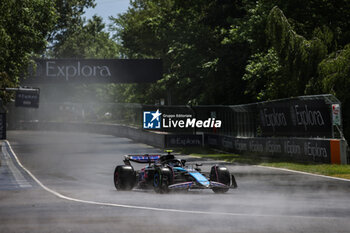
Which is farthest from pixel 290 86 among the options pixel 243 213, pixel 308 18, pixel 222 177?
pixel 243 213

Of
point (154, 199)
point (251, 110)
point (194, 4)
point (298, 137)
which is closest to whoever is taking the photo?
point (154, 199)

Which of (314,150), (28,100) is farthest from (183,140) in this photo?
(314,150)

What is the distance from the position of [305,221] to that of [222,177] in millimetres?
5413

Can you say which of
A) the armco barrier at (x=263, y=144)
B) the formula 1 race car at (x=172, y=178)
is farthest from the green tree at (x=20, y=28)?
the armco barrier at (x=263, y=144)

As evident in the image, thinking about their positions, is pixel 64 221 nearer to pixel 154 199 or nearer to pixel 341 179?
pixel 154 199

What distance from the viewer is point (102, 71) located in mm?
49625

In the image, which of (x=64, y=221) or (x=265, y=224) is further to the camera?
(x=64, y=221)

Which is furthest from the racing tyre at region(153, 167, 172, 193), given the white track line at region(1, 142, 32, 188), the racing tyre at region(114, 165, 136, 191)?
the white track line at region(1, 142, 32, 188)

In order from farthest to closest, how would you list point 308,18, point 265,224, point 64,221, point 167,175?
point 308,18, point 167,175, point 64,221, point 265,224

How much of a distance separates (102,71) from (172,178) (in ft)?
114

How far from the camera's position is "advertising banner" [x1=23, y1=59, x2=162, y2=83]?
49.2m

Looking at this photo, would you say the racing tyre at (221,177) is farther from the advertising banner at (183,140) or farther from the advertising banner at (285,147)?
the advertising banner at (183,140)

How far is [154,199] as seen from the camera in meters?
14.6

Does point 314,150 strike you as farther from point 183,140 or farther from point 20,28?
point 183,140
